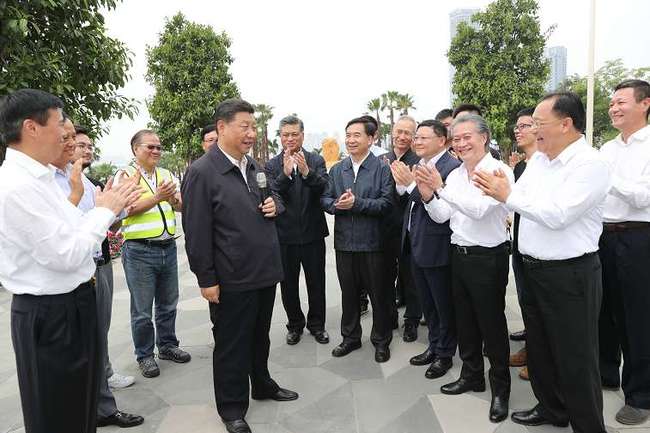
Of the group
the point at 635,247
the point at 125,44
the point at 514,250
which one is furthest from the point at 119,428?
the point at 125,44

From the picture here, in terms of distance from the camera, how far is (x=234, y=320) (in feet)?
9.39

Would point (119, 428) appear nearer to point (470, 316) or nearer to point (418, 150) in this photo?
point (470, 316)

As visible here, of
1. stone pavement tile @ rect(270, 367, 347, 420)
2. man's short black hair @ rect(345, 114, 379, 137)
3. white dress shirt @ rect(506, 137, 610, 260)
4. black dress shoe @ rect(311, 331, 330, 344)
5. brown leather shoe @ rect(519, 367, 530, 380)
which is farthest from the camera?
black dress shoe @ rect(311, 331, 330, 344)

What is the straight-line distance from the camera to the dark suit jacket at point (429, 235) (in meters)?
3.46

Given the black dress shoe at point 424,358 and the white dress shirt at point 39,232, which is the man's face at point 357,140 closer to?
the black dress shoe at point 424,358

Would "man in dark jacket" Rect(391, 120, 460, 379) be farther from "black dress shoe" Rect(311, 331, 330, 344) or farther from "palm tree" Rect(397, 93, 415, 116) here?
"palm tree" Rect(397, 93, 415, 116)

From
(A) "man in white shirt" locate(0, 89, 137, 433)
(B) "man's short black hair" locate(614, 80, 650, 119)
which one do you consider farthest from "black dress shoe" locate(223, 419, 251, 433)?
(B) "man's short black hair" locate(614, 80, 650, 119)

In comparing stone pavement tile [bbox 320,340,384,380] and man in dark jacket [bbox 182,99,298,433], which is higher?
man in dark jacket [bbox 182,99,298,433]

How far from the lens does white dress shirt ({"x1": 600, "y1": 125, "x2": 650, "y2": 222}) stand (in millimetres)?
2703

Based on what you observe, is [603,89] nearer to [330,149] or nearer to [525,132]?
[330,149]

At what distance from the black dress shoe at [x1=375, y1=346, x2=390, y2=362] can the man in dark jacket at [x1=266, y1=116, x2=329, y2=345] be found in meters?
0.60

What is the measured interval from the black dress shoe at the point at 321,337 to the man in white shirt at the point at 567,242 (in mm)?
2171

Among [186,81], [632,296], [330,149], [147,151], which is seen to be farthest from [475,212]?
[330,149]

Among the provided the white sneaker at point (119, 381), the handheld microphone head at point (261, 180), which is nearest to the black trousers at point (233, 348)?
the handheld microphone head at point (261, 180)
